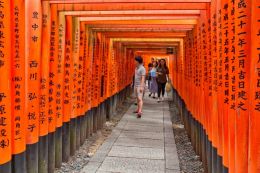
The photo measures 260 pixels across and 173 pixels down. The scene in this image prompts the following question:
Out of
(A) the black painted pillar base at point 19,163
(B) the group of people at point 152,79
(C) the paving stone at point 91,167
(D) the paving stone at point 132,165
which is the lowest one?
(D) the paving stone at point 132,165

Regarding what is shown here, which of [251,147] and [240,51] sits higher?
[240,51]

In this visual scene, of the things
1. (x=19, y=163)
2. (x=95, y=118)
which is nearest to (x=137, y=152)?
(x=95, y=118)

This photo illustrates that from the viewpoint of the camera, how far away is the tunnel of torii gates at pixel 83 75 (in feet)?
10.2

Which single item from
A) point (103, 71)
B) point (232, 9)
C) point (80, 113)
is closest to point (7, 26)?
point (232, 9)

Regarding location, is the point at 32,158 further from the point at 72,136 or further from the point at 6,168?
the point at 72,136

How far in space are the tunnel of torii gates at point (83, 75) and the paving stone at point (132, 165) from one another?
2.57ft

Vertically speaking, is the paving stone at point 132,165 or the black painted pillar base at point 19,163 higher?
the black painted pillar base at point 19,163

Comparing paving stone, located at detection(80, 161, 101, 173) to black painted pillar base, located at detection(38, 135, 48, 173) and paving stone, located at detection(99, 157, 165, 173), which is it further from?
black painted pillar base, located at detection(38, 135, 48, 173)

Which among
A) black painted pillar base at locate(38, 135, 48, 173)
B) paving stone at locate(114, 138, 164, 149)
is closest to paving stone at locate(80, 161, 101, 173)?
black painted pillar base at locate(38, 135, 48, 173)

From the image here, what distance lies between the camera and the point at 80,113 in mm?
7434

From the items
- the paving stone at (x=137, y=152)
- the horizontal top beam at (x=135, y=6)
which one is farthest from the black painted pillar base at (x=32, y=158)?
the paving stone at (x=137, y=152)

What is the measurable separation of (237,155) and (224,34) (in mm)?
1432

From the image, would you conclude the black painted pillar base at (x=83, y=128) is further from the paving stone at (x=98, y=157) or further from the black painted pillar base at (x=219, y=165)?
the black painted pillar base at (x=219, y=165)

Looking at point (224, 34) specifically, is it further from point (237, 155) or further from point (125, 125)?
point (125, 125)
